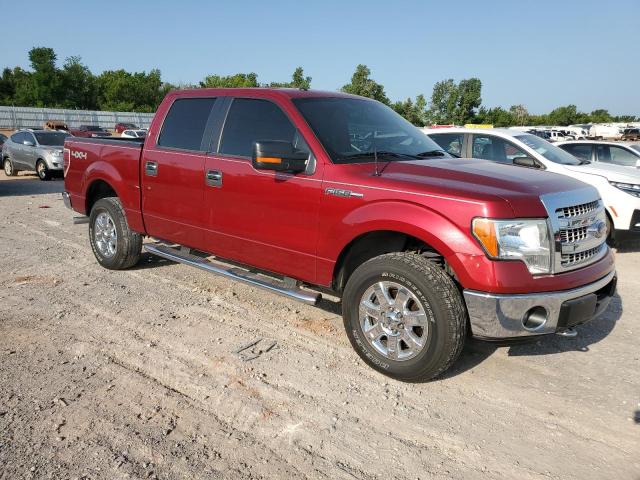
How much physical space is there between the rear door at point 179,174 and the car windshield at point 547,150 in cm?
539

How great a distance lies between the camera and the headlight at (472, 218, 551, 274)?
126 inches

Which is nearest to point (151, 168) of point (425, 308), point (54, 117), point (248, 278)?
point (248, 278)

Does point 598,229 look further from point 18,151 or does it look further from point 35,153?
point 18,151

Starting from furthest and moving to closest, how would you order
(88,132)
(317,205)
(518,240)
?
(88,132), (317,205), (518,240)

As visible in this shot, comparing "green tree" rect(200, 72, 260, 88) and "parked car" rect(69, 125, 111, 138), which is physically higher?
"green tree" rect(200, 72, 260, 88)

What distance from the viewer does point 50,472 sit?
2.64 meters

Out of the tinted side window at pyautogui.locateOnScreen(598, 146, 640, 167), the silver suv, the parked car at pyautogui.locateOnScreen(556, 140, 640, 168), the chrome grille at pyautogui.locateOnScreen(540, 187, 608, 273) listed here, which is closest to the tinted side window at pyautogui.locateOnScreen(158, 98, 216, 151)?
the chrome grille at pyautogui.locateOnScreen(540, 187, 608, 273)

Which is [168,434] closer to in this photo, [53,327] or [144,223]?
[53,327]

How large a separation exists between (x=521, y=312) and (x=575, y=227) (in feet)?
2.41

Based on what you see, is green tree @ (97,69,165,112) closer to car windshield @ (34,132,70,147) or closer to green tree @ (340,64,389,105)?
green tree @ (340,64,389,105)

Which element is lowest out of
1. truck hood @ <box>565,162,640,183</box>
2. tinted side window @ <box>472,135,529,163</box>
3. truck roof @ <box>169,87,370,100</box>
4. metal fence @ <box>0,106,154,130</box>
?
truck hood @ <box>565,162,640,183</box>

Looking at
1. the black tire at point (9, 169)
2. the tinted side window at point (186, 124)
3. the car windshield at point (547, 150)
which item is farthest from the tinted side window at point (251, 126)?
the black tire at point (9, 169)

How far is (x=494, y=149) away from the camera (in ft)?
27.5

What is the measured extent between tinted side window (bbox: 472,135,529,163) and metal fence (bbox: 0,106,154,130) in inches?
2062
